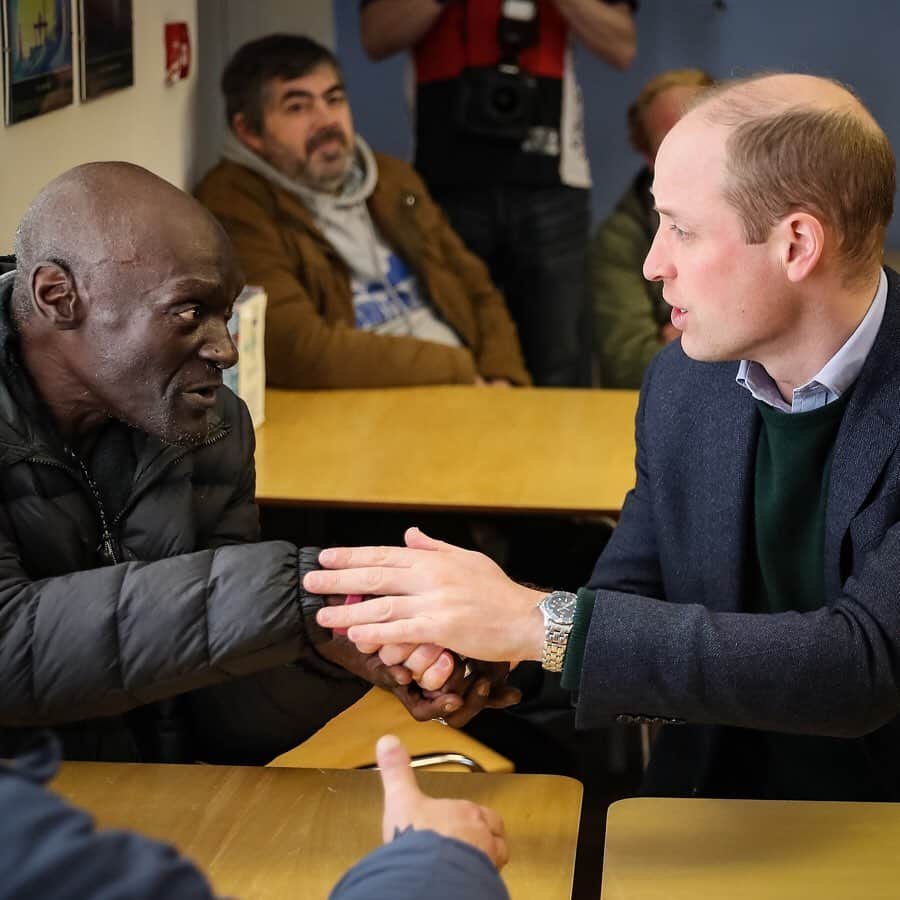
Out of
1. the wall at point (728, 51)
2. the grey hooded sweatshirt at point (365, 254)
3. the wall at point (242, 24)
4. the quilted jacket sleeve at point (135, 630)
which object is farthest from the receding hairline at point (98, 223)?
the wall at point (728, 51)

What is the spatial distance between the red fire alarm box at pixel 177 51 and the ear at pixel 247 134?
0.27 metres

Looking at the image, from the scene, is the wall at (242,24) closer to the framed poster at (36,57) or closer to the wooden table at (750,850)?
the framed poster at (36,57)

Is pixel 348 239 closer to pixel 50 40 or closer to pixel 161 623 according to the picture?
pixel 50 40

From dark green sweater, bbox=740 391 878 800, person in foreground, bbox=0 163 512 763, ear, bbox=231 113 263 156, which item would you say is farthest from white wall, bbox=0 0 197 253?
dark green sweater, bbox=740 391 878 800

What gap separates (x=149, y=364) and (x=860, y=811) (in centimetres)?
91

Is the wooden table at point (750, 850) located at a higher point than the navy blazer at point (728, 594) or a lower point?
lower

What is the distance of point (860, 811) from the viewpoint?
1.50m

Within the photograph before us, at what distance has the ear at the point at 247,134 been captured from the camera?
3842mm

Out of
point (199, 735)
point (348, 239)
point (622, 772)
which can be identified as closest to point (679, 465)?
point (199, 735)

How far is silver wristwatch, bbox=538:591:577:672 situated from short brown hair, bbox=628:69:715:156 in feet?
10.2

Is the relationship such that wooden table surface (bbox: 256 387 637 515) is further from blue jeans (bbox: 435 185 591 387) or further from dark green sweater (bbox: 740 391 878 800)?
blue jeans (bbox: 435 185 591 387)

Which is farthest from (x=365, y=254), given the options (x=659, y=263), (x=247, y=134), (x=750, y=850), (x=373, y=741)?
(x=750, y=850)

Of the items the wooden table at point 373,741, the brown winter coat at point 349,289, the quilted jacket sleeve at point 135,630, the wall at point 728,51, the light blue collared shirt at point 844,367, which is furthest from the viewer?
the wall at point 728,51

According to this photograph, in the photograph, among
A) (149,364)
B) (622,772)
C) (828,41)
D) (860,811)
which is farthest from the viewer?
(828,41)
